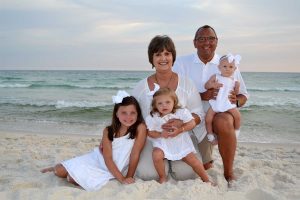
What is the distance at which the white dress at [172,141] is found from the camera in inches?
143

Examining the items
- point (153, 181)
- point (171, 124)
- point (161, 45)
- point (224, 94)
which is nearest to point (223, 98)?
point (224, 94)

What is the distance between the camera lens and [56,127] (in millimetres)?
8867

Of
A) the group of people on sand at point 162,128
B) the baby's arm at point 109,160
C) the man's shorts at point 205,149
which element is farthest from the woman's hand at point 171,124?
the man's shorts at point 205,149

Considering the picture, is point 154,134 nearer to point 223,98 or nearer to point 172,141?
point 172,141

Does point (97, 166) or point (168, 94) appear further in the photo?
point (97, 166)

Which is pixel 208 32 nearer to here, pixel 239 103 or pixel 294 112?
pixel 239 103

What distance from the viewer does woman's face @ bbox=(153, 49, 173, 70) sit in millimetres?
3670

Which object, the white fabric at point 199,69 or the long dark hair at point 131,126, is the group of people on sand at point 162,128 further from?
the white fabric at point 199,69

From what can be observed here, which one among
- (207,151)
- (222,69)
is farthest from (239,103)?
(207,151)

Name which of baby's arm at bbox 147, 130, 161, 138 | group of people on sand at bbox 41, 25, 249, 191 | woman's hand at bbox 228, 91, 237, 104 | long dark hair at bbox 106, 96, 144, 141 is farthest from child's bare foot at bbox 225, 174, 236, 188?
long dark hair at bbox 106, 96, 144, 141

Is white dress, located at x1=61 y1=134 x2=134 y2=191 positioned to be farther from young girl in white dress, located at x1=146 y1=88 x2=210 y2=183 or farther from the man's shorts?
the man's shorts

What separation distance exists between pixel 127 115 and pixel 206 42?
1.37 metres

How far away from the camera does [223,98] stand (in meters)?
3.89

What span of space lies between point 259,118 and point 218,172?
6835mm
